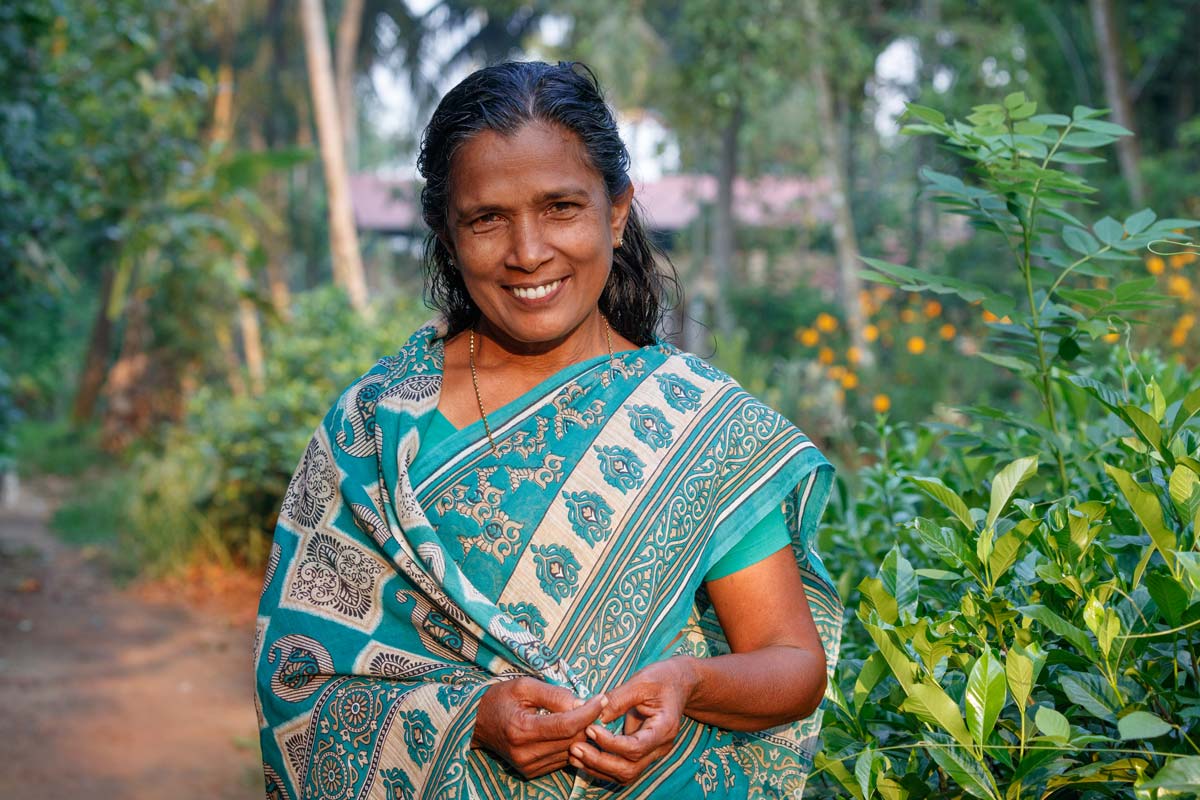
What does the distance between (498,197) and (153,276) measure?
11165mm

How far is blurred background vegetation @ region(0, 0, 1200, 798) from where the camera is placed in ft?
5.29

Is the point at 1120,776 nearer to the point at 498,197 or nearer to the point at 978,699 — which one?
the point at 978,699

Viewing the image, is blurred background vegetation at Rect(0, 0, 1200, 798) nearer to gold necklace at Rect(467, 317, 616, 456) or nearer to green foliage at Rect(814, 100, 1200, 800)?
green foliage at Rect(814, 100, 1200, 800)

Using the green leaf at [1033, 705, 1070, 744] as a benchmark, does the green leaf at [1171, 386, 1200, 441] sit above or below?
above

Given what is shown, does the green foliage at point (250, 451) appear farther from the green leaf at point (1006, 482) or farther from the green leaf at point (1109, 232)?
the green leaf at point (1006, 482)

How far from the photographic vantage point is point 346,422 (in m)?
1.92

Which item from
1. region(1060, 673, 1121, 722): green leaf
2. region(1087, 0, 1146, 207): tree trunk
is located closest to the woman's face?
region(1060, 673, 1121, 722): green leaf

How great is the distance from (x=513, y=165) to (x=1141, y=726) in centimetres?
114

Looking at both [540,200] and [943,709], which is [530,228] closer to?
[540,200]

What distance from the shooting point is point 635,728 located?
156 cm

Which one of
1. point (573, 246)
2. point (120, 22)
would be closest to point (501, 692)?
point (573, 246)

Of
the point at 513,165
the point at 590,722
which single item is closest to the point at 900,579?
the point at 590,722

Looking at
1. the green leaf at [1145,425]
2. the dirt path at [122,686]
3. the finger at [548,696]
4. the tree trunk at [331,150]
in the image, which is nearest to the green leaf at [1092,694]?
the green leaf at [1145,425]

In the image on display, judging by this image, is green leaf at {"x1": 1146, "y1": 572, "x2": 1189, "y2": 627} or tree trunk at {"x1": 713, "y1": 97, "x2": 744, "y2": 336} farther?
tree trunk at {"x1": 713, "y1": 97, "x2": 744, "y2": 336}
